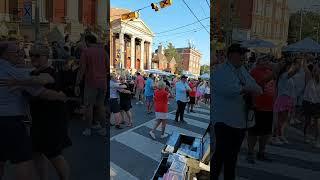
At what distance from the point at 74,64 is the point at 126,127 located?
3943mm

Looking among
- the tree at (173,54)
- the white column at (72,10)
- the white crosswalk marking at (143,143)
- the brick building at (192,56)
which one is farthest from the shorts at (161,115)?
the white column at (72,10)

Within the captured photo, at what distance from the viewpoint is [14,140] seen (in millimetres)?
2342

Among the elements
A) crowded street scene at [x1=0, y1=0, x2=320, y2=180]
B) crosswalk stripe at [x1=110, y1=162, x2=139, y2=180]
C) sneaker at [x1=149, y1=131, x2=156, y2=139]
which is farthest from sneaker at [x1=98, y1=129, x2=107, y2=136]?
sneaker at [x1=149, y1=131, x2=156, y2=139]

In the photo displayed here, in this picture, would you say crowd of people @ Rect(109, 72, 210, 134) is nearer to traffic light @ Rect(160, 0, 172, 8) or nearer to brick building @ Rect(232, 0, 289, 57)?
traffic light @ Rect(160, 0, 172, 8)

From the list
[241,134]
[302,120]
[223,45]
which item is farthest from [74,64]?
[302,120]

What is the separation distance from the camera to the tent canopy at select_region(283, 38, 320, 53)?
96.3 inches

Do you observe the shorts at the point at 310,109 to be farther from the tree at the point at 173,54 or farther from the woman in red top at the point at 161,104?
the woman in red top at the point at 161,104

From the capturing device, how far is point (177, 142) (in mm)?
4238

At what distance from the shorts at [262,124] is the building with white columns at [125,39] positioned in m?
0.91

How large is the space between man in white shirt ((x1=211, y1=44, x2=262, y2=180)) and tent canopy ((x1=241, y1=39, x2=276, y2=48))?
41 mm

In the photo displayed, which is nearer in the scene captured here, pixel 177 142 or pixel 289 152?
pixel 289 152

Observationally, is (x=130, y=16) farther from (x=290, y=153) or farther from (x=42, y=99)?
(x=290, y=153)

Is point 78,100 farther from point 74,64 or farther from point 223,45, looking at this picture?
point 223,45

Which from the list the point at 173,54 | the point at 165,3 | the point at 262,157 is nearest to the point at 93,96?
the point at 165,3
